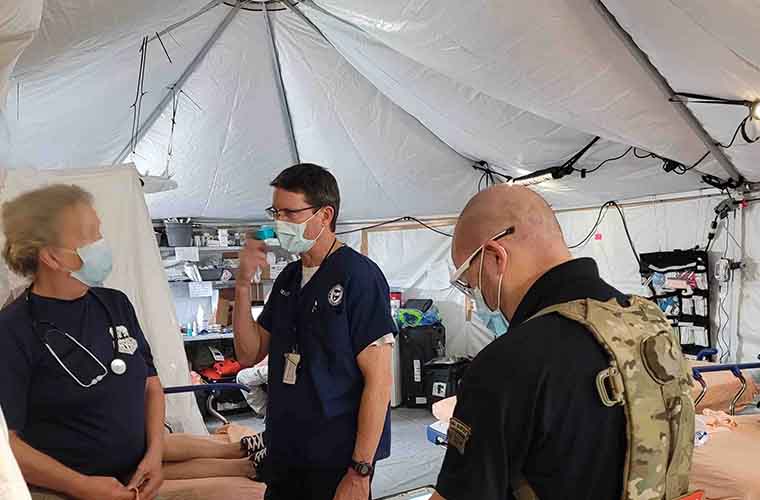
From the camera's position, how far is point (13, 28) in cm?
100

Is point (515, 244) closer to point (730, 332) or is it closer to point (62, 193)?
point (62, 193)

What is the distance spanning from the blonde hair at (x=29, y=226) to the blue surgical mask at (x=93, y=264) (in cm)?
8

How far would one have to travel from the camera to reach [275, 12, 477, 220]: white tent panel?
351 cm

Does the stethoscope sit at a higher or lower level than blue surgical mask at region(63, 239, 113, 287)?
lower

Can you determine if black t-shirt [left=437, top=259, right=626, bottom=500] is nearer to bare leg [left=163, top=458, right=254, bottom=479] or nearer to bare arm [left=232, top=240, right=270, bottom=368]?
bare arm [left=232, top=240, right=270, bottom=368]

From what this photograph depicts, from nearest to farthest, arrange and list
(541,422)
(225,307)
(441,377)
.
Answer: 1. (541,422)
2. (441,377)
3. (225,307)

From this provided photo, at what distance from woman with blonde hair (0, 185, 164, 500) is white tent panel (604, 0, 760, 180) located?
185 cm

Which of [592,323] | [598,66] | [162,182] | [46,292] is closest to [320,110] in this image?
[162,182]

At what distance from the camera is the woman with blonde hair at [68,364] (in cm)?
135

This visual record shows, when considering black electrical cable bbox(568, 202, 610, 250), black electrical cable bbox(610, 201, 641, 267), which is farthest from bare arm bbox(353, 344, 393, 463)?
black electrical cable bbox(568, 202, 610, 250)

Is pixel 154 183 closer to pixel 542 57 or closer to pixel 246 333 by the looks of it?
pixel 246 333

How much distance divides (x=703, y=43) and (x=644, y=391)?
5.11ft

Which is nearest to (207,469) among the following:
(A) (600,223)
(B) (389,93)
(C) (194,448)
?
(C) (194,448)

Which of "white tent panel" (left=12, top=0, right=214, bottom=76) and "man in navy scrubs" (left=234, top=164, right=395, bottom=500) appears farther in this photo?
"white tent panel" (left=12, top=0, right=214, bottom=76)
